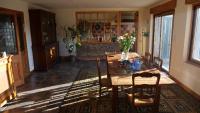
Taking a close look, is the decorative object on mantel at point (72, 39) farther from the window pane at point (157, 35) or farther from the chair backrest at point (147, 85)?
the chair backrest at point (147, 85)

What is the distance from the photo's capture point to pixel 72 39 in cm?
747

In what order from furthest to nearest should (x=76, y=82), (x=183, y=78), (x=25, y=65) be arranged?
1. (x=25, y=65)
2. (x=76, y=82)
3. (x=183, y=78)

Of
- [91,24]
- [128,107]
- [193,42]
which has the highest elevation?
[91,24]

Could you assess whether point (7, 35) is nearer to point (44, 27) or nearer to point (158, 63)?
point (44, 27)

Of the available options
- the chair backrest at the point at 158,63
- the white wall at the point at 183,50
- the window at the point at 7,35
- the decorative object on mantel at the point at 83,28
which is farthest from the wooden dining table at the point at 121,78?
the decorative object on mantel at the point at 83,28

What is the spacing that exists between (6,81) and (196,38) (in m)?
4.33

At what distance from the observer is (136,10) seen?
7469 millimetres

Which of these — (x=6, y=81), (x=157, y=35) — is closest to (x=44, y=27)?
(x=6, y=81)

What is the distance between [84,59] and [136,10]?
3.28 metres

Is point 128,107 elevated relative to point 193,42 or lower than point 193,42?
lower

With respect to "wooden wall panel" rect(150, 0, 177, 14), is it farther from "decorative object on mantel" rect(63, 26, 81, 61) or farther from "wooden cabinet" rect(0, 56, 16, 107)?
"wooden cabinet" rect(0, 56, 16, 107)

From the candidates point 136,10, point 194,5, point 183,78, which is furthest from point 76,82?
point 136,10

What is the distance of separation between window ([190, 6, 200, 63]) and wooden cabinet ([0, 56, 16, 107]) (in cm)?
417

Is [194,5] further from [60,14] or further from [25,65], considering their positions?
[60,14]
